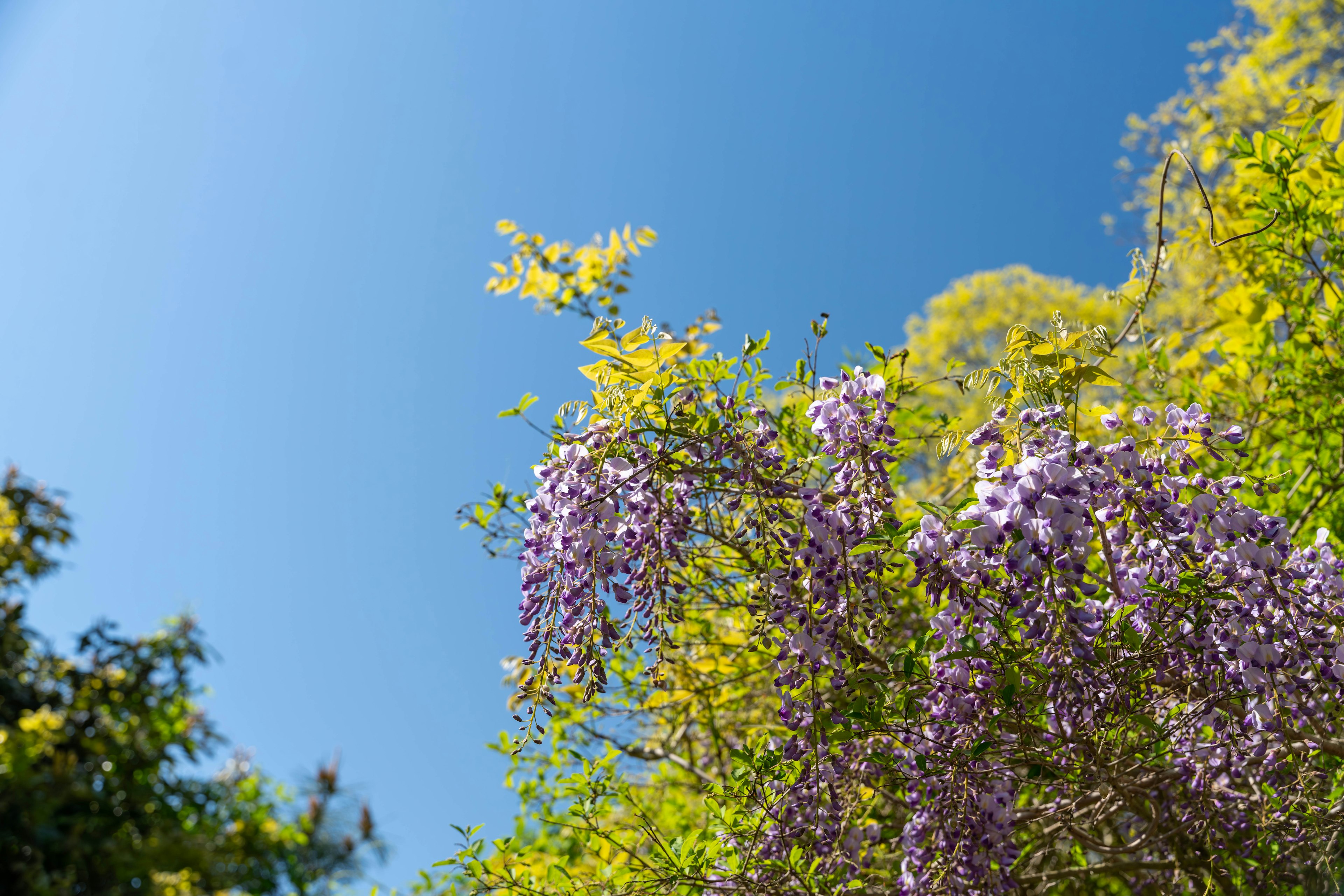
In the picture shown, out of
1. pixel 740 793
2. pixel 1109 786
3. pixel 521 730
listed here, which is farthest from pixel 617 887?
pixel 1109 786

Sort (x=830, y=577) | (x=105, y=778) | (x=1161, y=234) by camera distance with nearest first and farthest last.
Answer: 1. (x=830, y=577)
2. (x=1161, y=234)
3. (x=105, y=778)

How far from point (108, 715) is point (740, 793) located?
7.26 m

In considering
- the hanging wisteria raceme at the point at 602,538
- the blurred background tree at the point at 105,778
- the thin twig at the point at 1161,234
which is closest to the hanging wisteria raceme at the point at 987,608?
the hanging wisteria raceme at the point at 602,538

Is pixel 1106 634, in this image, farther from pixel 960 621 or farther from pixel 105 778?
pixel 105 778

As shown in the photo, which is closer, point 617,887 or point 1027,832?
point 617,887

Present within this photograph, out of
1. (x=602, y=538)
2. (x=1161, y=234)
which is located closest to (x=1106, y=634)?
(x=602, y=538)

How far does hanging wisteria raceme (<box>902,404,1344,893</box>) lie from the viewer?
122cm

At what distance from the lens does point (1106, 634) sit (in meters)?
1.33

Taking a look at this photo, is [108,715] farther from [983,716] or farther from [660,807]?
[983,716]

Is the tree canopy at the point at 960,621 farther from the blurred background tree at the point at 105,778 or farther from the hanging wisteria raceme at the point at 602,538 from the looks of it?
the blurred background tree at the point at 105,778

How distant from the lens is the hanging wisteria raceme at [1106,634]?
1.22 meters

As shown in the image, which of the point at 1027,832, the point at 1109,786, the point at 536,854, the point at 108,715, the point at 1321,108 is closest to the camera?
the point at 1109,786

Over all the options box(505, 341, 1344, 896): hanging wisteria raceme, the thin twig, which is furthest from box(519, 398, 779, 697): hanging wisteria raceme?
the thin twig

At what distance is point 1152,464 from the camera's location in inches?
53.8
